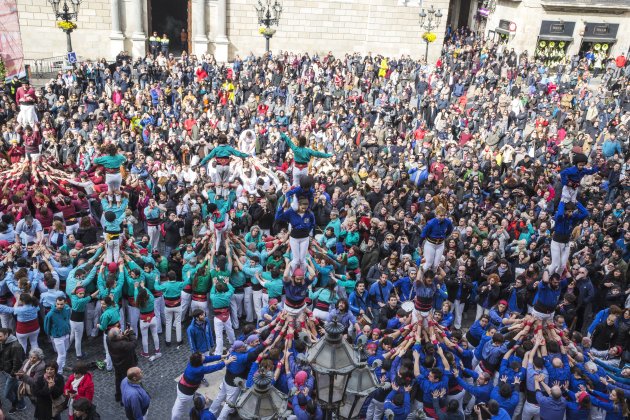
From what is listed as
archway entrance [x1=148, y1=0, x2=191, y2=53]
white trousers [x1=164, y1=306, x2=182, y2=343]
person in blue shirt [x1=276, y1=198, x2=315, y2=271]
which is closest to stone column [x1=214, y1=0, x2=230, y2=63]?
archway entrance [x1=148, y1=0, x2=191, y2=53]

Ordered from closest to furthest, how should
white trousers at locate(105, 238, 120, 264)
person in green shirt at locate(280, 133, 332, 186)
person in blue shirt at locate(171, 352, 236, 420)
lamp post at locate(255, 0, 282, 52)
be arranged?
person in blue shirt at locate(171, 352, 236, 420)
person in green shirt at locate(280, 133, 332, 186)
white trousers at locate(105, 238, 120, 264)
lamp post at locate(255, 0, 282, 52)

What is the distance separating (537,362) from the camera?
9.95 meters

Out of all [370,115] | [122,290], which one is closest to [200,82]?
[370,115]

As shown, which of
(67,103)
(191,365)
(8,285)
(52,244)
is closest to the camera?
(191,365)

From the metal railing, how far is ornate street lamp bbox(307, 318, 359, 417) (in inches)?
1090

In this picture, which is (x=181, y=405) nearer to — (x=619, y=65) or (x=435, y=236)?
(x=435, y=236)

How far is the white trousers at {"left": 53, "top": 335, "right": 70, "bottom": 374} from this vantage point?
1102 centimetres

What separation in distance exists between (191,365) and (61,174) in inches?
369

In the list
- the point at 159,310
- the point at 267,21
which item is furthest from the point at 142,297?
the point at 267,21

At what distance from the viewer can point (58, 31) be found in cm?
3259

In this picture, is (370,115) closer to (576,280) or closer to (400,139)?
(400,139)

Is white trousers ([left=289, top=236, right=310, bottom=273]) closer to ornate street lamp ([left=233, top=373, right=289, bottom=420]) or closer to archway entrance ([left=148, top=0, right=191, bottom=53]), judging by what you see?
ornate street lamp ([left=233, top=373, right=289, bottom=420])

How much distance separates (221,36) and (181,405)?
2814 cm

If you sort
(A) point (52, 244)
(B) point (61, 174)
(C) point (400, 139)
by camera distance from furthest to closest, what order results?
(C) point (400, 139), (B) point (61, 174), (A) point (52, 244)
